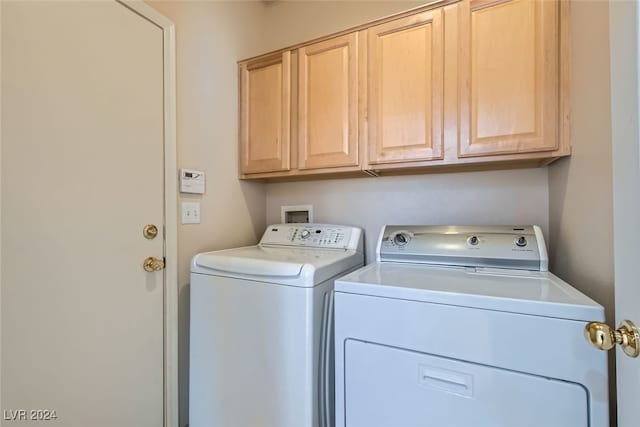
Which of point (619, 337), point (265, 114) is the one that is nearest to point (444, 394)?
point (619, 337)

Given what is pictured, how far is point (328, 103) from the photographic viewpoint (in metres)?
1.66

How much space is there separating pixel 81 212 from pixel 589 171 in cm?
188

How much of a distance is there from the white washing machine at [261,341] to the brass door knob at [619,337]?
2.65ft

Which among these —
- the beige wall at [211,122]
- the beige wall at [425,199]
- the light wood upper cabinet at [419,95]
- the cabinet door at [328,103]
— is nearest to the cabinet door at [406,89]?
the light wood upper cabinet at [419,95]

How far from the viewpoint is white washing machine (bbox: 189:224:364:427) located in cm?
113

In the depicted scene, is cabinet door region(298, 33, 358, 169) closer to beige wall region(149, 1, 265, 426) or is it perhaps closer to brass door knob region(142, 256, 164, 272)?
beige wall region(149, 1, 265, 426)

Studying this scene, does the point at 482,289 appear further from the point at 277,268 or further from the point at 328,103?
the point at 328,103

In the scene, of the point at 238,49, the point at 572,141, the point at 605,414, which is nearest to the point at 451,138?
the point at 572,141

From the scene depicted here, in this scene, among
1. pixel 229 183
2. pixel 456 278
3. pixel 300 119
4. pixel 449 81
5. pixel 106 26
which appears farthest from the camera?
A: pixel 229 183

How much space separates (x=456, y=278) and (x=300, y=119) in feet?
4.00

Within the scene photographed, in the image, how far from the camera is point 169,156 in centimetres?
145

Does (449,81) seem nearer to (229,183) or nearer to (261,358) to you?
(229,183)

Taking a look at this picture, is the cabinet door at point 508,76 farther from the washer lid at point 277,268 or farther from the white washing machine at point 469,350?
the washer lid at point 277,268

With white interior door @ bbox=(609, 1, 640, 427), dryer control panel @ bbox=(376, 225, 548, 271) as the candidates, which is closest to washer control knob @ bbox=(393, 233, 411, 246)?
dryer control panel @ bbox=(376, 225, 548, 271)
